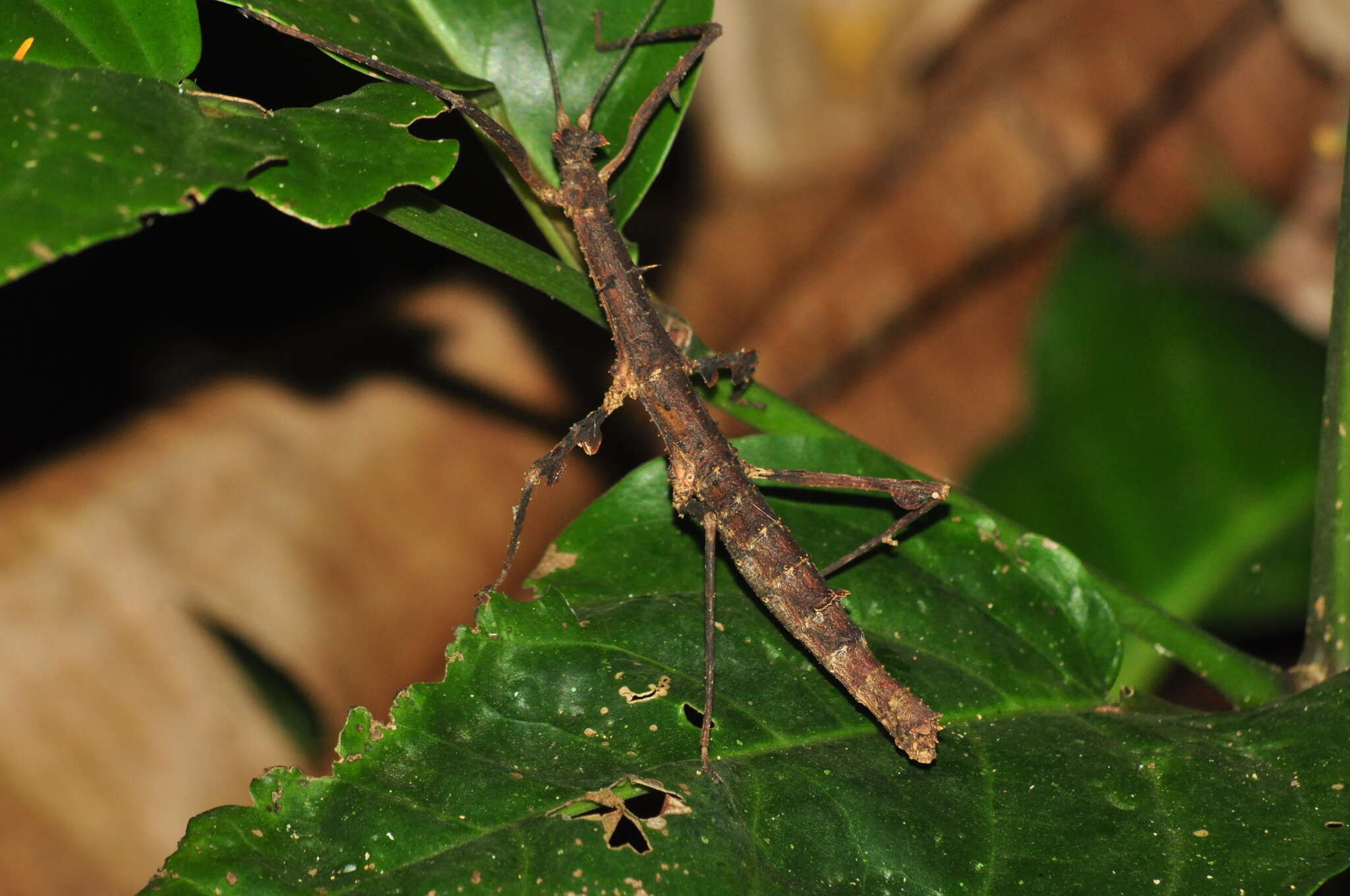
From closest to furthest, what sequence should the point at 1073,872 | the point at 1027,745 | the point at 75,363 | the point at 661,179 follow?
the point at 1073,872
the point at 1027,745
the point at 75,363
the point at 661,179

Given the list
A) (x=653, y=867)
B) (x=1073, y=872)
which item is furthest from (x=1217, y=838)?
(x=653, y=867)

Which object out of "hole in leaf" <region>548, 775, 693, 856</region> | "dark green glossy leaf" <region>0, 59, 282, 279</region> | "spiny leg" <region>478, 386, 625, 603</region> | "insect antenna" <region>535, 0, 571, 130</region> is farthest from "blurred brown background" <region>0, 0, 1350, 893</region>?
"hole in leaf" <region>548, 775, 693, 856</region>

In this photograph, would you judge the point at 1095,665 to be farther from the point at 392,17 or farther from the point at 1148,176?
the point at 1148,176

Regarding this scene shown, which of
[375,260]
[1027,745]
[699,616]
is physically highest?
[375,260]

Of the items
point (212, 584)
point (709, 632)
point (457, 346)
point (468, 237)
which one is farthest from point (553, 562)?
point (457, 346)

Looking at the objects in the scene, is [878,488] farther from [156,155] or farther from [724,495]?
[156,155]

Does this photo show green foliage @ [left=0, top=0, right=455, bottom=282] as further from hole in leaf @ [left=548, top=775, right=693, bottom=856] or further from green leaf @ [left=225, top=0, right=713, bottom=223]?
hole in leaf @ [left=548, top=775, right=693, bottom=856]

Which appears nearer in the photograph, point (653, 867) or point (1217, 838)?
point (653, 867)
